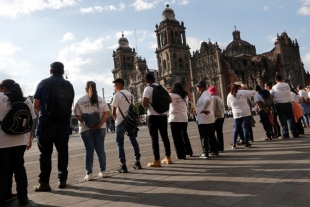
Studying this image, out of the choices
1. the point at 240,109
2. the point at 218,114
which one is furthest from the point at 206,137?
the point at 240,109

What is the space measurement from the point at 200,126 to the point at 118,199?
3320 millimetres

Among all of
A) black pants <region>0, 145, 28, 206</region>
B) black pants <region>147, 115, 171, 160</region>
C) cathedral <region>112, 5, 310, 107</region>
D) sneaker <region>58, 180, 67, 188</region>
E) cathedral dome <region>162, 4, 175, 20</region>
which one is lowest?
sneaker <region>58, 180, 67, 188</region>

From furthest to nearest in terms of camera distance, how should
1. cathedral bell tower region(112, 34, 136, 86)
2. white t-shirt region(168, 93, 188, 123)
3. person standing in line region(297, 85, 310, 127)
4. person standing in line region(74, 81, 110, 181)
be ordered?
cathedral bell tower region(112, 34, 136, 86), person standing in line region(297, 85, 310, 127), white t-shirt region(168, 93, 188, 123), person standing in line region(74, 81, 110, 181)

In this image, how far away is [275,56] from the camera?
201 ft

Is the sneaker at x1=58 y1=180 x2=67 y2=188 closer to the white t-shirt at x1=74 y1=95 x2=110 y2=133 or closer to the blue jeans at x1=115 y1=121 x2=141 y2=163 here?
the white t-shirt at x1=74 y1=95 x2=110 y2=133

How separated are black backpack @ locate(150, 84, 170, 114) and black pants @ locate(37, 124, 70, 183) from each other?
6.28 ft

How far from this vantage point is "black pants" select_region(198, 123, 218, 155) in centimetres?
627

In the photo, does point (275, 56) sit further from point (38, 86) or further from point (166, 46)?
point (38, 86)

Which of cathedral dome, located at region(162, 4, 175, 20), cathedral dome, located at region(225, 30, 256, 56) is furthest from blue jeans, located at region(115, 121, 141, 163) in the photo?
cathedral dome, located at region(225, 30, 256, 56)

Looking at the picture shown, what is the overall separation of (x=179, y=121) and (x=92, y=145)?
2267mm

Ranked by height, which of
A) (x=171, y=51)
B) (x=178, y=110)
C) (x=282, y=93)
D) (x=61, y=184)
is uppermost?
(x=171, y=51)

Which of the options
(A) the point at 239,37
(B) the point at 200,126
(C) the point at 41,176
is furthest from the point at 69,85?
(A) the point at 239,37

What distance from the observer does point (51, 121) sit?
4.50 meters

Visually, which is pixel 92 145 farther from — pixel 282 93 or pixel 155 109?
pixel 282 93
